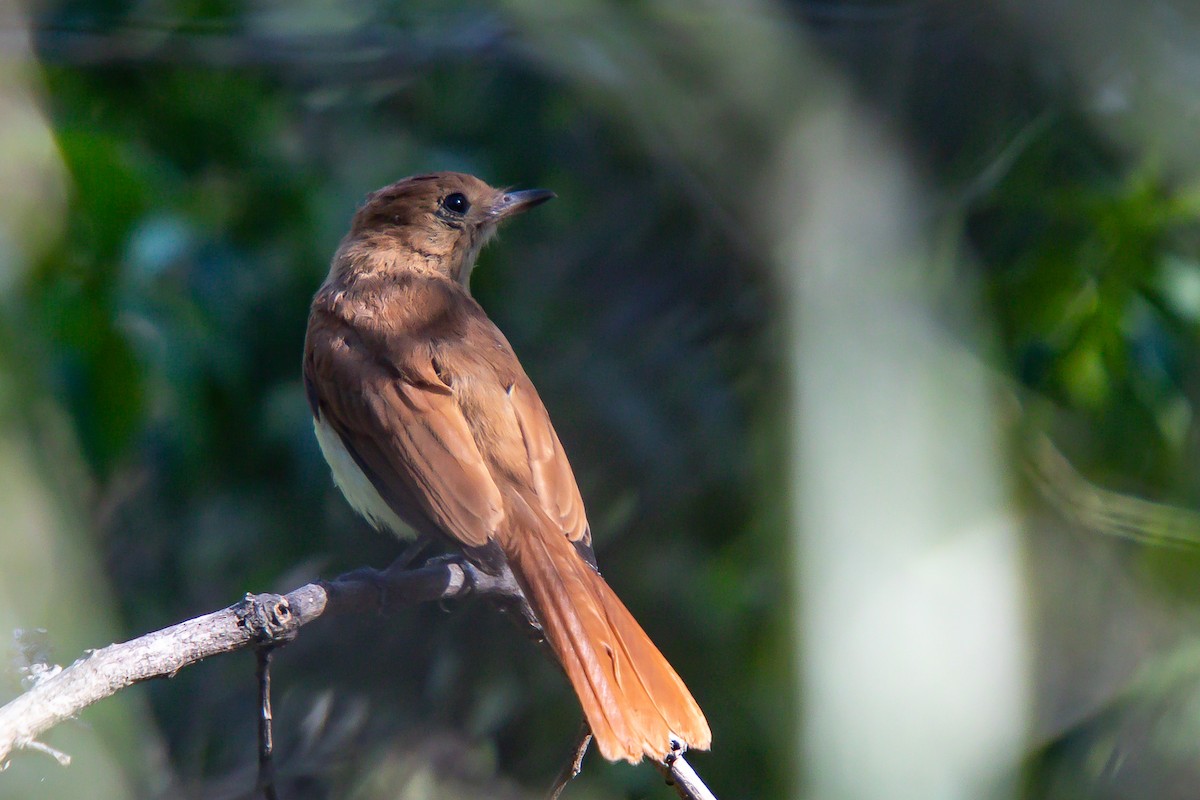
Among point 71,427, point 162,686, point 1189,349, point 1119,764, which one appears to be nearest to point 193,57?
point 71,427

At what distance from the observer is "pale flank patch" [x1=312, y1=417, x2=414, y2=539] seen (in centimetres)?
339

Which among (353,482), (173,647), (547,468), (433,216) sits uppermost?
(433,216)

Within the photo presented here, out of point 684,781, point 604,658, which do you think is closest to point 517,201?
point 604,658

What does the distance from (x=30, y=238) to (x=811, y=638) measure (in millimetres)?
2089

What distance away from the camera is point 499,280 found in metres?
4.46

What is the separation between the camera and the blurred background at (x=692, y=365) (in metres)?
3.03

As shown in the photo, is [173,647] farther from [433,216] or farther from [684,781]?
[433,216]

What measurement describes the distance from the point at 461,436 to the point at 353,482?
464mm

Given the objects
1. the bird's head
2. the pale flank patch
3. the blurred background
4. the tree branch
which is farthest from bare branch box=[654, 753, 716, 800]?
the bird's head

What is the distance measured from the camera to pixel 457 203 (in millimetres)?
4012

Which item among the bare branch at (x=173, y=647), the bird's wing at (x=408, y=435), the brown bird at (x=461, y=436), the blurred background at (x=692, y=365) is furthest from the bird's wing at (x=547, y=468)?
the blurred background at (x=692, y=365)

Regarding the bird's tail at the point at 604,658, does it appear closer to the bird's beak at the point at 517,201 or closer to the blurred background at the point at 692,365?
the blurred background at the point at 692,365

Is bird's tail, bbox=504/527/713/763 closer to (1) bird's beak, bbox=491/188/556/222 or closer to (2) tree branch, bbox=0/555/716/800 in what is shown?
(2) tree branch, bbox=0/555/716/800

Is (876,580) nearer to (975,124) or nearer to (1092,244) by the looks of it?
(1092,244)
